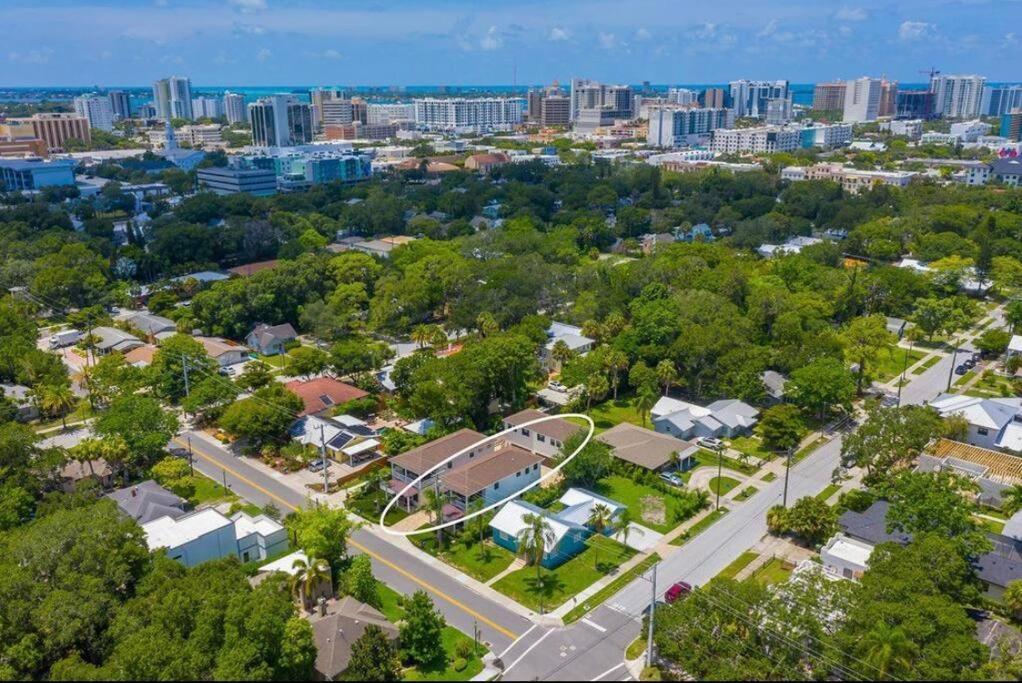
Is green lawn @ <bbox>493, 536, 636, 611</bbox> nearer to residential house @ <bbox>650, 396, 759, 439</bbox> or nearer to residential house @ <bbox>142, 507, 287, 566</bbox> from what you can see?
residential house @ <bbox>142, 507, 287, 566</bbox>

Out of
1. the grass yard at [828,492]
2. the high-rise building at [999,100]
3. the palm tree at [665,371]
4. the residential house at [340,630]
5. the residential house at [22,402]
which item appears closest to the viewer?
the residential house at [340,630]

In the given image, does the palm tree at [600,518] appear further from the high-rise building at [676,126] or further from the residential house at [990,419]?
the high-rise building at [676,126]

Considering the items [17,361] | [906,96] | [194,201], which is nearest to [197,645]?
[17,361]

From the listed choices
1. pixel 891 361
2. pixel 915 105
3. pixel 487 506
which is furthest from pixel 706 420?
pixel 915 105

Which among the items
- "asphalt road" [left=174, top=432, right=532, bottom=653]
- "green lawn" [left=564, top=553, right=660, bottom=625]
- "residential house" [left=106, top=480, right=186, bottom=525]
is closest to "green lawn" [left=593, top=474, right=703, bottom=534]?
"green lawn" [left=564, top=553, right=660, bottom=625]

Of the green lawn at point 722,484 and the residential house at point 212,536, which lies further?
the green lawn at point 722,484

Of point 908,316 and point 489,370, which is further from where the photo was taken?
point 908,316

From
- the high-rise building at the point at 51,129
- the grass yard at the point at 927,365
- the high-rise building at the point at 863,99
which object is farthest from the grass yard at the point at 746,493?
the high-rise building at the point at 863,99

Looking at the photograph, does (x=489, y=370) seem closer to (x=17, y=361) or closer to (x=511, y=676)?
(x=511, y=676)
